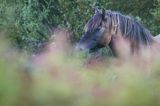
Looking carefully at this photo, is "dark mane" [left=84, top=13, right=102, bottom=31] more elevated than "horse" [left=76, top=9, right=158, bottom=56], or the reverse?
"dark mane" [left=84, top=13, right=102, bottom=31]

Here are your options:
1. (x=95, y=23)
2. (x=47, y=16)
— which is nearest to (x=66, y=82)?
(x=95, y=23)

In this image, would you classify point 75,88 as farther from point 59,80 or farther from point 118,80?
point 118,80

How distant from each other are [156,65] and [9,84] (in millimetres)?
938

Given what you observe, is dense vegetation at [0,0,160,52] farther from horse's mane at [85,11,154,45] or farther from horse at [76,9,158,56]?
horse's mane at [85,11,154,45]

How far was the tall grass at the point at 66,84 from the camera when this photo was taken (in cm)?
265

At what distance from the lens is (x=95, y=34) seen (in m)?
7.65

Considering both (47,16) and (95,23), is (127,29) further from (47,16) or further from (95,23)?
(47,16)

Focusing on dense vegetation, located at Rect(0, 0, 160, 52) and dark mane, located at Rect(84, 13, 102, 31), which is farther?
dense vegetation, located at Rect(0, 0, 160, 52)

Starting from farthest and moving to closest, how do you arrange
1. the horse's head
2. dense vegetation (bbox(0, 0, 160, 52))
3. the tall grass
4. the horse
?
1. dense vegetation (bbox(0, 0, 160, 52))
2. the horse's head
3. the horse
4. the tall grass

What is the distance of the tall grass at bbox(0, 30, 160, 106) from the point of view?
2.65 meters

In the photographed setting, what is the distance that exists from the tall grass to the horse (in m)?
4.00

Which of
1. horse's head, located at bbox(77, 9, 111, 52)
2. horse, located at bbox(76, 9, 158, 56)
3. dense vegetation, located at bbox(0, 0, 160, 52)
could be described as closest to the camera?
horse, located at bbox(76, 9, 158, 56)

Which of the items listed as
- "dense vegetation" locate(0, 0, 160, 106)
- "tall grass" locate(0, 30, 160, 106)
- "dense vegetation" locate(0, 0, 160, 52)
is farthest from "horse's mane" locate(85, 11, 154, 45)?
"dense vegetation" locate(0, 0, 160, 52)

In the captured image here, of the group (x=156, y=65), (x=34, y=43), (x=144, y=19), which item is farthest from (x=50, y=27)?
(x=156, y=65)
